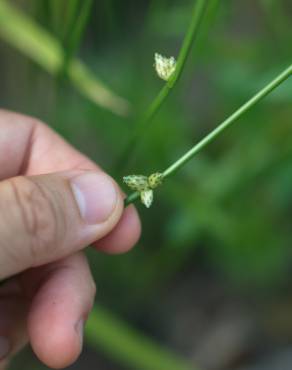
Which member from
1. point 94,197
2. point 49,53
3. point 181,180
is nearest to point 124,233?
point 94,197

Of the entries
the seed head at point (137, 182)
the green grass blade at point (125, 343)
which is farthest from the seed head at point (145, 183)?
the green grass blade at point (125, 343)

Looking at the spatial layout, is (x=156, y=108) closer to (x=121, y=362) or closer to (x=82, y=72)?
(x=82, y=72)

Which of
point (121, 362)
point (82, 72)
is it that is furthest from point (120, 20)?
point (121, 362)

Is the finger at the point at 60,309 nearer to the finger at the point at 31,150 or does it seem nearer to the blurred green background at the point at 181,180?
the finger at the point at 31,150

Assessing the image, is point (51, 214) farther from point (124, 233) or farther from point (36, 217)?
point (124, 233)

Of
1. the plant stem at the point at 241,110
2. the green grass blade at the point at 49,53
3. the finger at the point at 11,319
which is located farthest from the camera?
the green grass blade at the point at 49,53

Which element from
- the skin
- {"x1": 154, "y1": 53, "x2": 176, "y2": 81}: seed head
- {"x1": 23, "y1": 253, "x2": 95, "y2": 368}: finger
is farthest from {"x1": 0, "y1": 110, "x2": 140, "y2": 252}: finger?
{"x1": 154, "y1": 53, "x2": 176, "y2": 81}: seed head
